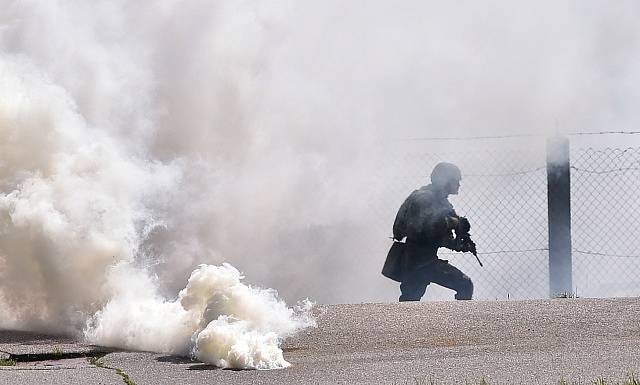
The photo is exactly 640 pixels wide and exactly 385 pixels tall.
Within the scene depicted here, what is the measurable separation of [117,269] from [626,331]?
441 cm

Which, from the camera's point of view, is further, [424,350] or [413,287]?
[413,287]

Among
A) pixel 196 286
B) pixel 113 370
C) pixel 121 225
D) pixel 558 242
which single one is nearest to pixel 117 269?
pixel 121 225

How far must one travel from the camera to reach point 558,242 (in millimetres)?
Result: 13055

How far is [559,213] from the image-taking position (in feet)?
42.5

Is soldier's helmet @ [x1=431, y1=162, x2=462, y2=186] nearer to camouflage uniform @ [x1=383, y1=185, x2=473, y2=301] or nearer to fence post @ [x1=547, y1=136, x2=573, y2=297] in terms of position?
camouflage uniform @ [x1=383, y1=185, x2=473, y2=301]

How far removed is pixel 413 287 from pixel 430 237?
548 mm

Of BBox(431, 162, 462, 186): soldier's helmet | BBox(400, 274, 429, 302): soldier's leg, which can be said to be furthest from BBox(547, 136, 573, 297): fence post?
BBox(400, 274, 429, 302): soldier's leg

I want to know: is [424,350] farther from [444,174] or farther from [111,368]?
[444,174]

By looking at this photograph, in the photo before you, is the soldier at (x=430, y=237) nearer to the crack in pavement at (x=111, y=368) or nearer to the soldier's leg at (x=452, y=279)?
the soldier's leg at (x=452, y=279)

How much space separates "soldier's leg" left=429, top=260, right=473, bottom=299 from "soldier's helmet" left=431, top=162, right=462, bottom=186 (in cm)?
82

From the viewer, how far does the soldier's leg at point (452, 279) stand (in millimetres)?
13375

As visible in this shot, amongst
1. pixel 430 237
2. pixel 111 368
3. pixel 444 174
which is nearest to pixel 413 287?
pixel 430 237

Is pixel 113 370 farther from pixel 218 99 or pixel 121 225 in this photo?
pixel 218 99

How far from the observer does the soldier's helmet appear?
1340 centimetres
